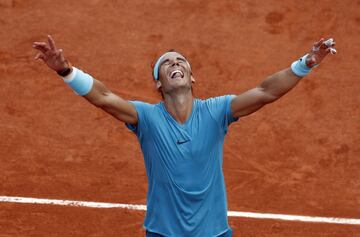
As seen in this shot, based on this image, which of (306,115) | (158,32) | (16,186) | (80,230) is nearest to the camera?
(80,230)

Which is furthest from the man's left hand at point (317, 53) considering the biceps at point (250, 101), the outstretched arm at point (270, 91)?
the biceps at point (250, 101)

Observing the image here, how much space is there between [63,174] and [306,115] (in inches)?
138

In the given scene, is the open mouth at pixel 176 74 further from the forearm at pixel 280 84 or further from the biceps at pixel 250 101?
the forearm at pixel 280 84

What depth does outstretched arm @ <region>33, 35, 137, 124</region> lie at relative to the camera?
210 inches

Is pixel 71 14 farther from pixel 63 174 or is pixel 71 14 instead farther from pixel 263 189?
pixel 263 189

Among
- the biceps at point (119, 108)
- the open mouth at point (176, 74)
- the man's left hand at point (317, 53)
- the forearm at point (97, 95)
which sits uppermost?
the man's left hand at point (317, 53)

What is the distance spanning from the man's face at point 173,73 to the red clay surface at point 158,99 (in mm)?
3161

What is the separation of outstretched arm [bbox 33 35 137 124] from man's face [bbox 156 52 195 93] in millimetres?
356

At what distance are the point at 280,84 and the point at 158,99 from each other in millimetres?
4843

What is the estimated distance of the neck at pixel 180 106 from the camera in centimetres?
579

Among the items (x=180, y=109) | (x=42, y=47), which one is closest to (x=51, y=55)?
(x=42, y=47)

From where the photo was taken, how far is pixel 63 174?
30.7ft

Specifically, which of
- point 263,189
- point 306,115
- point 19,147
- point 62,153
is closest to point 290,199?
point 263,189

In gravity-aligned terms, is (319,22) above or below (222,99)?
above
